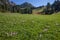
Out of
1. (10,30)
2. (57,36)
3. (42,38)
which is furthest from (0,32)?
(57,36)

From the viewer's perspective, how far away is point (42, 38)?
20141 mm

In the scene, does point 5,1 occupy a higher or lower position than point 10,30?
higher

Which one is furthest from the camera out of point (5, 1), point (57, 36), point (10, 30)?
point (5, 1)

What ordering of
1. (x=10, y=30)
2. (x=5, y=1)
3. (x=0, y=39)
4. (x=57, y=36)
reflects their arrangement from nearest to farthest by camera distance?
(x=0, y=39)
(x=57, y=36)
(x=10, y=30)
(x=5, y=1)

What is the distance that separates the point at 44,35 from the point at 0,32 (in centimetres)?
683

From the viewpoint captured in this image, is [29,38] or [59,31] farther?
[59,31]

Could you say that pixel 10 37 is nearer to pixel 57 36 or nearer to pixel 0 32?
pixel 0 32

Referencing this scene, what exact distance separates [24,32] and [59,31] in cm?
591

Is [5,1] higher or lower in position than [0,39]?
higher

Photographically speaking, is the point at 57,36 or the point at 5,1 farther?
the point at 5,1

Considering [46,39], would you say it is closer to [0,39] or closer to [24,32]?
[24,32]

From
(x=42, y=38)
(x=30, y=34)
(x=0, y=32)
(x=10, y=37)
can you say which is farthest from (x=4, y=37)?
(x=42, y=38)

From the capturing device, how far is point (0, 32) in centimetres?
2223

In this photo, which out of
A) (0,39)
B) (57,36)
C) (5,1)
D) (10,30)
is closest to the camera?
(0,39)
